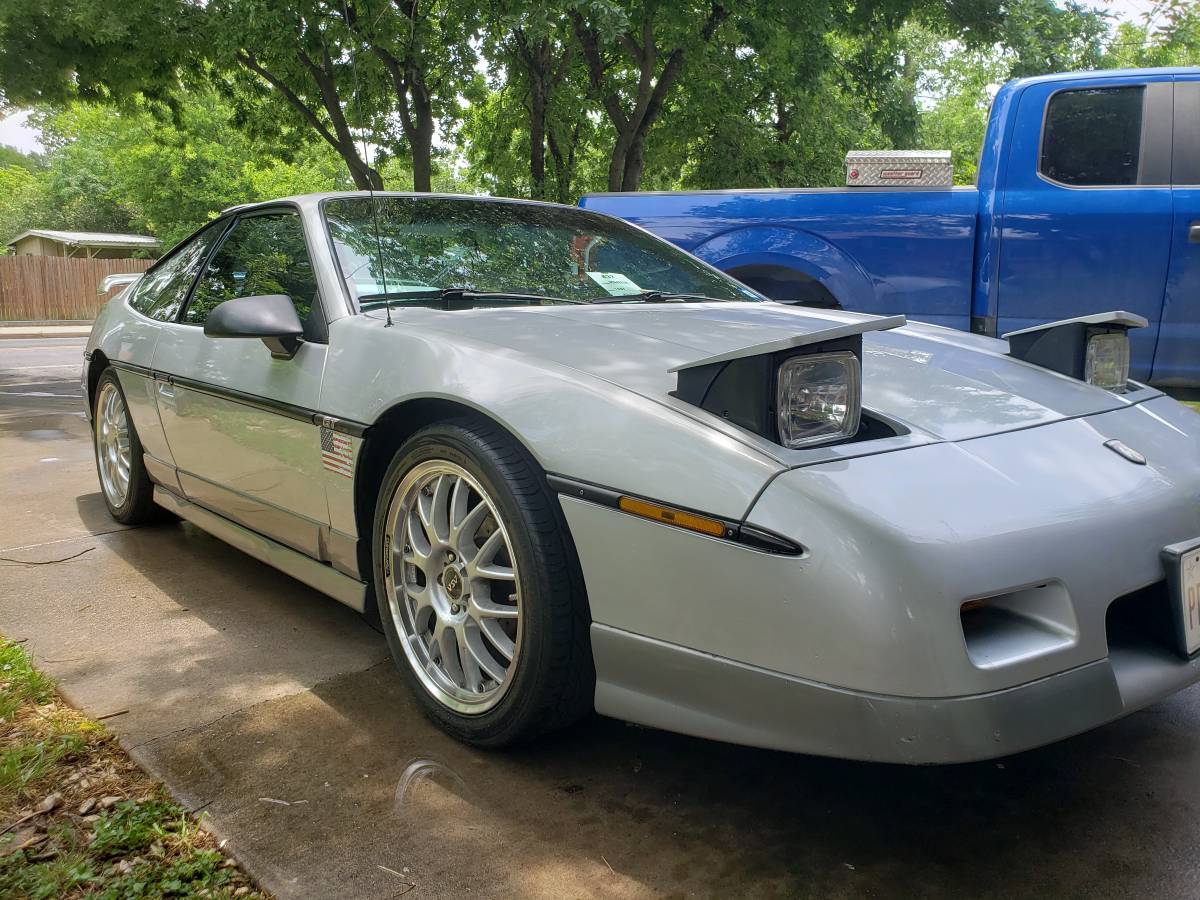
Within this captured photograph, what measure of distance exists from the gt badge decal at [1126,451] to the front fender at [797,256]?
117 inches

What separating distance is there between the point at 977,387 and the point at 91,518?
12.9ft

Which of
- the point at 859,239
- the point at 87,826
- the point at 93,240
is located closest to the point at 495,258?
the point at 87,826

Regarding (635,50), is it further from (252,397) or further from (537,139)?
(252,397)

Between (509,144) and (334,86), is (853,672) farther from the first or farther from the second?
(509,144)

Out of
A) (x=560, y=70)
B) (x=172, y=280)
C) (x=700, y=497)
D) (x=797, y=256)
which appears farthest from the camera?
(x=560, y=70)

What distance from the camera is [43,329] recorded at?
84.6 ft

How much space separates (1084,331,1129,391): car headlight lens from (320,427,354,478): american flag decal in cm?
199

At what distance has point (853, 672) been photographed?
1730 millimetres

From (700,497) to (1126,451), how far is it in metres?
1.02

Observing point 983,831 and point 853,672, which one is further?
point 983,831

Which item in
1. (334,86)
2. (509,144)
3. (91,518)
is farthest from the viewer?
(509,144)

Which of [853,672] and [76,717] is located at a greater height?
[853,672]

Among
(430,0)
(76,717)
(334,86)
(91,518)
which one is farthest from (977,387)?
(334,86)

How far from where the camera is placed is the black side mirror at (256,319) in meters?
2.75
